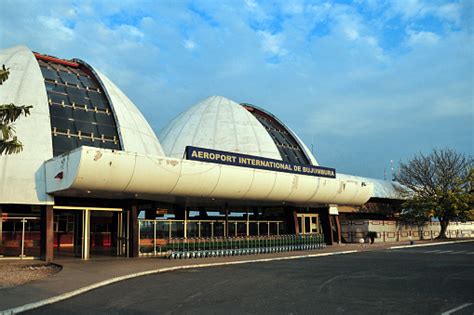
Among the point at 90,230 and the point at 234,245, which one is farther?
the point at 90,230

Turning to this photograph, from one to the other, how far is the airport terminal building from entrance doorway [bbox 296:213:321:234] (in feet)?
0.94

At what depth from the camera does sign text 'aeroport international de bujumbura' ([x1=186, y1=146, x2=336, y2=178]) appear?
1013 inches

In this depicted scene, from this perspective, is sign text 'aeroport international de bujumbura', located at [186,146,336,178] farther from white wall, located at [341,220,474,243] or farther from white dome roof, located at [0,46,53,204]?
white wall, located at [341,220,474,243]

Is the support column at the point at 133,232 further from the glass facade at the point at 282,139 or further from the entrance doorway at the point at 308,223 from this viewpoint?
the glass facade at the point at 282,139

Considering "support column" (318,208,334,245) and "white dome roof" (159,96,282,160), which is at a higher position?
"white dome roof" (159,96,282,160)

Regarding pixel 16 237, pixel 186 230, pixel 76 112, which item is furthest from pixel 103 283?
pixel 16 237

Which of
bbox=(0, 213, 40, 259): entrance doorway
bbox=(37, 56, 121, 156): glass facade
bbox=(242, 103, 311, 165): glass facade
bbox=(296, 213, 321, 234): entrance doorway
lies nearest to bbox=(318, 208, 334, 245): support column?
bbox=(296, 213, 321, 234): entrance doorway

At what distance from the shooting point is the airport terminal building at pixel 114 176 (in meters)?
22.1

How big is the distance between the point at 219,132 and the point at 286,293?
2767 centimetres

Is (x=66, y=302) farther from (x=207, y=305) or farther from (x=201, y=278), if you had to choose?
(x=201, y=278)

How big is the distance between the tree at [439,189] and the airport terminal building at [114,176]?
14.5m

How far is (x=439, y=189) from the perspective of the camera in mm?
49656

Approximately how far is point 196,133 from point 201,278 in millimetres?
24647

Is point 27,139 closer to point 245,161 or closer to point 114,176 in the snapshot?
point 114,176
